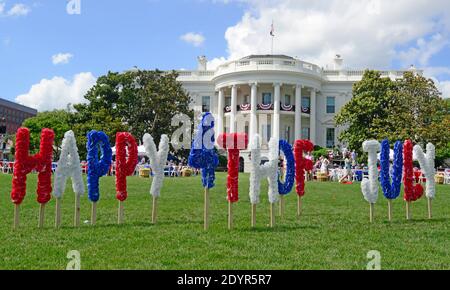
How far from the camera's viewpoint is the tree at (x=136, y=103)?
40219mm

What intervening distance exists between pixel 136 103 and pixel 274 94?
13.8 metres

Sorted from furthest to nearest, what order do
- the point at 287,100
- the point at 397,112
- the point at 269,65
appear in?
1. the point at 287,100
2. the point at 269,65
3. the point at 397,112

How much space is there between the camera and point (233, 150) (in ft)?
30.1

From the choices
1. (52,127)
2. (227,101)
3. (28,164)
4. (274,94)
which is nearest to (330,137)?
(274,94)

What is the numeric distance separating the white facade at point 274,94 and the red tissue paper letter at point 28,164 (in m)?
35.2

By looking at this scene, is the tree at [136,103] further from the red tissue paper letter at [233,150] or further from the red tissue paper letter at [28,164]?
the red tissue paper letter at [233,150]

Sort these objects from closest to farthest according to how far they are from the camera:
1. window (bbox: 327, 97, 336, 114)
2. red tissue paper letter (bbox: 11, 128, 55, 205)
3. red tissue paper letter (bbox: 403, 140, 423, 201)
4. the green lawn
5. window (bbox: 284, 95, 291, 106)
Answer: the green lawn < red tissue paper letter (bbox: 11, 128, 55, 205) < red tissue paper letter (bbox: 403, 140, 423, 201) < window (bbox: 284, 95, 291, 106) < window (bbox: 327, 97, 336, 114)

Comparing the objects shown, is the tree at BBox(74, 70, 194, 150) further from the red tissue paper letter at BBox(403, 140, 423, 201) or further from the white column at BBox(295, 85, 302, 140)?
the red tissue paper letter at BBox(403, 140, 423, 201)

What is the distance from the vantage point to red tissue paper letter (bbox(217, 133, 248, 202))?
8.92m

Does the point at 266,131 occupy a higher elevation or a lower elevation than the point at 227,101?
lower

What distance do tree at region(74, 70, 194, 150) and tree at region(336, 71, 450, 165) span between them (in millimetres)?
14431

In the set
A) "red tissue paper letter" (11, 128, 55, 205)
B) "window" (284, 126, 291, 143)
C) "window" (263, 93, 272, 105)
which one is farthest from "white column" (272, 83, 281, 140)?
"red tissue paper letter" (11, 128, 55, 205)

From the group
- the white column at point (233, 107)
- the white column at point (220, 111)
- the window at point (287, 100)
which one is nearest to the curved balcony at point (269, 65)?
the white column at point (233, 107)

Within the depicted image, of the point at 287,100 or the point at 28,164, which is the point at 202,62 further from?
the point at 28,164
